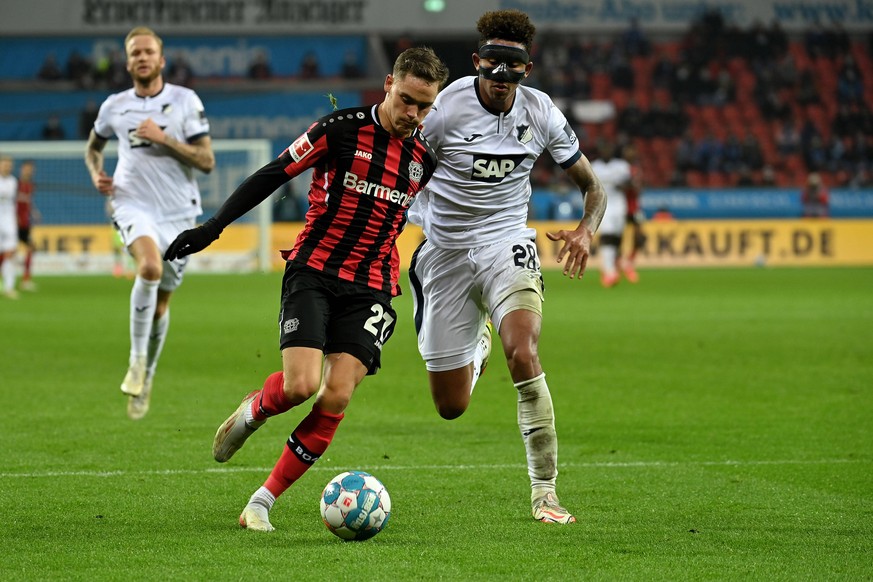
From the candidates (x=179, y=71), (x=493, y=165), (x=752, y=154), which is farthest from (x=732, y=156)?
(x=493, y=165)

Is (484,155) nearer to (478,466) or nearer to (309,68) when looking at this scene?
(478,466)

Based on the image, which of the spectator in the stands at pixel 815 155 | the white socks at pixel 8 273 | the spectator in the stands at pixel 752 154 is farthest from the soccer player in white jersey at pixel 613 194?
the spectator in the stands at pixel 815 155

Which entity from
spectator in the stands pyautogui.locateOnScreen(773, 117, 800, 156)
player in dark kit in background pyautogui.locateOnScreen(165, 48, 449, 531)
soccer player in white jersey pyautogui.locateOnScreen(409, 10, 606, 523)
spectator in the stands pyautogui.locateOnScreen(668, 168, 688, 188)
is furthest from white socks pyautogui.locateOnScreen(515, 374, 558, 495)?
spectator in the stands pyautogui.locateOnScreen(773, 117, 800, 156)

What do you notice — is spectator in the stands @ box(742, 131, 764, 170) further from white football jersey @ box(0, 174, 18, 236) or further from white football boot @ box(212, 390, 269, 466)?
white football boot @ box(212, 390, 269, 466)

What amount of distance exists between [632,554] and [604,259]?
1946 cm

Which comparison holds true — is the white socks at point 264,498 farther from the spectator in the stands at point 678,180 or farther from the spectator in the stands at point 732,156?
the spectator in the stands at point 732,156

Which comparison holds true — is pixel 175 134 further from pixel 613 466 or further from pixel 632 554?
pixel 632 554

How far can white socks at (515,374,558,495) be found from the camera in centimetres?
581

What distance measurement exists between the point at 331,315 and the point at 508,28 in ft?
5.39

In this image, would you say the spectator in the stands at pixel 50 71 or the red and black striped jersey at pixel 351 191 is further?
the spectator in the stands at pixel 50 71

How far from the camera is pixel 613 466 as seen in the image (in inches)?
280

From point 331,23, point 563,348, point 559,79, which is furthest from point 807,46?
point 563,348

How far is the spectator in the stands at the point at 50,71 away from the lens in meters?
35.9

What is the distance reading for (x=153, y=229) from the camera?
9266 mm
